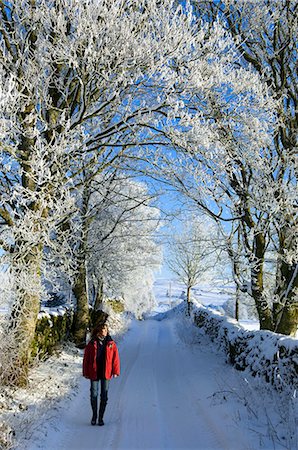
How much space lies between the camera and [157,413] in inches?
255

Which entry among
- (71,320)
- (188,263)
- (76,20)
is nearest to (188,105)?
(76,20)

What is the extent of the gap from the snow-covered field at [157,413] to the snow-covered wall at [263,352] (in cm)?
25

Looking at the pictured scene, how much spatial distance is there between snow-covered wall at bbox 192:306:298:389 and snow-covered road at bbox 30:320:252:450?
0.51 m

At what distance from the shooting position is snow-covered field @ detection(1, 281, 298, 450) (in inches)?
197

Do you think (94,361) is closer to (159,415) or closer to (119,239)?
(159,415)

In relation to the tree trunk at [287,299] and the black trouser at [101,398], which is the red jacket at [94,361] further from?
the tree trunk at [287,299]

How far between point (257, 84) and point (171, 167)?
2.42 metres

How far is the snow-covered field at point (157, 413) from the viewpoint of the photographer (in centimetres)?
500

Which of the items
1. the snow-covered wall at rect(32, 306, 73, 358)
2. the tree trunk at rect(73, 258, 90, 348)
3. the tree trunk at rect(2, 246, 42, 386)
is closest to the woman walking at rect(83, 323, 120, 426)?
the tree trunk at rect(2, 246, 42, 386)

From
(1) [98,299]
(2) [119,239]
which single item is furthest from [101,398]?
(1) [98,299]

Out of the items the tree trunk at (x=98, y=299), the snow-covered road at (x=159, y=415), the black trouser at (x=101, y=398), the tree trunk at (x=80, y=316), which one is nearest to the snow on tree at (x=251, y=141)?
the snow-covered road at (x=159, y=415)

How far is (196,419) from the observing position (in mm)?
6051

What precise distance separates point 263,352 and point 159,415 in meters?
2.39

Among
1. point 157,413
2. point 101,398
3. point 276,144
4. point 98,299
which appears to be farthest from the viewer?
point 98,299
